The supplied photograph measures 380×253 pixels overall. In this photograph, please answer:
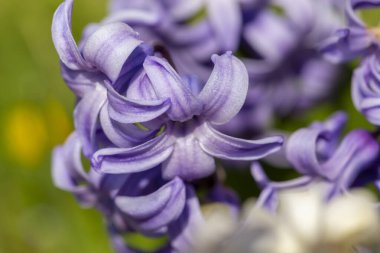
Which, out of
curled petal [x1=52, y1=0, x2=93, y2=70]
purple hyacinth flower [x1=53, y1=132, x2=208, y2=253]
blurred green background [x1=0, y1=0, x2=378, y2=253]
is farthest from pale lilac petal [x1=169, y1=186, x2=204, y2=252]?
blurred green background [x1=0, y1=0, x2=378, y2=253]

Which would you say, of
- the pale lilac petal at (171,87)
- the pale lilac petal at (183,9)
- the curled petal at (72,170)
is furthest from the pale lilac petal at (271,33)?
the pale lilac petal at (171,87)

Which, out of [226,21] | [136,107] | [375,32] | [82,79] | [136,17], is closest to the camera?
[136,107]

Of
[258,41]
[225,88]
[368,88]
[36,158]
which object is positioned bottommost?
[36,158]

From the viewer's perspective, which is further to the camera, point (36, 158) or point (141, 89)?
point (36, 158)

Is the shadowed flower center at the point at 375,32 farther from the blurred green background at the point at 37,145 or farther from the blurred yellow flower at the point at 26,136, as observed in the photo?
the blurred yellow flower at the point at 26,136

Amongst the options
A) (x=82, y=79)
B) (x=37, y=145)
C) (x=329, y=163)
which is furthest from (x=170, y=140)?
(x=37, y=145)

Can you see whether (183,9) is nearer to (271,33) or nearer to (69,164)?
(271,33)
